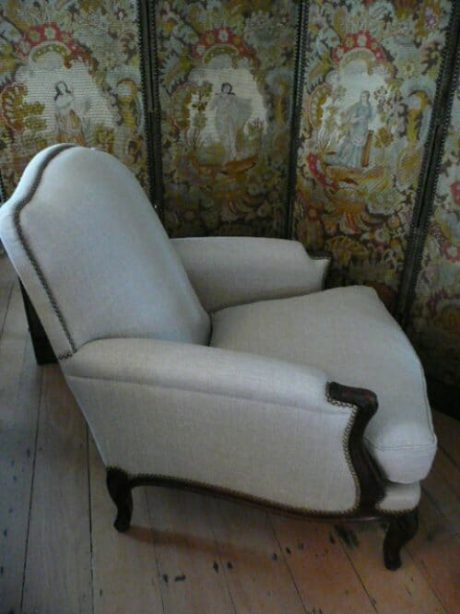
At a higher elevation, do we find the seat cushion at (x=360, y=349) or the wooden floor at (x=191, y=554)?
the seat cushion at (x=360, y=349)

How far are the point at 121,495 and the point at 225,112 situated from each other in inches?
47.2

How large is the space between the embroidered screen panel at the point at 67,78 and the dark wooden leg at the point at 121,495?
96cm

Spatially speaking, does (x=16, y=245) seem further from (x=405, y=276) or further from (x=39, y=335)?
(x=405, y=276)

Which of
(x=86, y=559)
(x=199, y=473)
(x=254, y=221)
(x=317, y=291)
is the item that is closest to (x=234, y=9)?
(x=254, y=221)

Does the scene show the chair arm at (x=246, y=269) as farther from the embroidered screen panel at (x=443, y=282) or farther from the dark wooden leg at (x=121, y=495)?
the dark wooden leg at (x=121, y=495)

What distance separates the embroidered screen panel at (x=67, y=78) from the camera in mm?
1384

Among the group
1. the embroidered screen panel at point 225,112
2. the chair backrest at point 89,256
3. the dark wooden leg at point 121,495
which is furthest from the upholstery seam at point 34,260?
the embroidered screen panel at point 225,112

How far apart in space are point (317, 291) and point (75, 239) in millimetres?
792

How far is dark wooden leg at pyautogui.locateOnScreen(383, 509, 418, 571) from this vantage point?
1031mm

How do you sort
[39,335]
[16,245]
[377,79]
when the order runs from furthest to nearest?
[39,335] → [377,79] → [16,245]

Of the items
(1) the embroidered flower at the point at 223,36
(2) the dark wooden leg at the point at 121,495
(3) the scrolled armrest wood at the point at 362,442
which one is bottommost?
(2) the dark wooden leg at the point at 121,495

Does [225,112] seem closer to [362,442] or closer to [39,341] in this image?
[39,341]

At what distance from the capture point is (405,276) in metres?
1.54

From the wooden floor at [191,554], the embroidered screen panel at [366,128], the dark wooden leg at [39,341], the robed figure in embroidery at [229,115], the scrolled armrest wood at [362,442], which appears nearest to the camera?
the scrolled armrest wood at [362,442]
